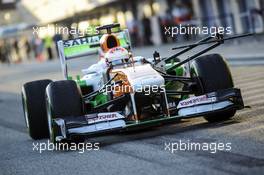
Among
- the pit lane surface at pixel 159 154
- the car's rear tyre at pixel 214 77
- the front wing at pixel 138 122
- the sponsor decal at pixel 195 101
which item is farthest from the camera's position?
the car's rear tyre at pixel 214 77

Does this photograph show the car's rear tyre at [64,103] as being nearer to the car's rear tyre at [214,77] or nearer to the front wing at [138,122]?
the front wing at [138,122]

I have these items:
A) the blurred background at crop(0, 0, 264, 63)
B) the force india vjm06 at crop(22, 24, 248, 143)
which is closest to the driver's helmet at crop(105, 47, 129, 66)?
the force india vjm06 at crop(22, 24, 248, 143)

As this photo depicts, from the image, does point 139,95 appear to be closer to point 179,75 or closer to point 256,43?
point 179,75

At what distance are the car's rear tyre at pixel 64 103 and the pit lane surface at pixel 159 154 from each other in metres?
0.45

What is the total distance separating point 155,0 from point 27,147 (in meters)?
33.5

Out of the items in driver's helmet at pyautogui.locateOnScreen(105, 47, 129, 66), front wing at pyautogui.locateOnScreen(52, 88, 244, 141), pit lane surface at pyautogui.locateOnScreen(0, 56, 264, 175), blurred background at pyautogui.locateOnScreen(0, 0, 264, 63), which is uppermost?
driver's helmet at pyautogui.locateOnScreen(105, 47, 129, 66)

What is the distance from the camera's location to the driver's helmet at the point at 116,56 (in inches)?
453

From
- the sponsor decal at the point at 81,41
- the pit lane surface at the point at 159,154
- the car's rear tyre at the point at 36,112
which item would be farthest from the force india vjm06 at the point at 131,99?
the sponsor decal at the point at 81,41

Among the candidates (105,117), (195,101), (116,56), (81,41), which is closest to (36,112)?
(116,56)

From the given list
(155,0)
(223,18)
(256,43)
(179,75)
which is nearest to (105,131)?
(179,75)

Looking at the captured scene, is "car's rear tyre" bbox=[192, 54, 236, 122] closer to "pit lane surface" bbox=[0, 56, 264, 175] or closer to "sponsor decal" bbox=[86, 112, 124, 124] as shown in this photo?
"pit lane surface" bbox=[0, 56, 264, 175]

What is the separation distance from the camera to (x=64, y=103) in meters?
10.3

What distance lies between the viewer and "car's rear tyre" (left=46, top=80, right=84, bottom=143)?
1030cm

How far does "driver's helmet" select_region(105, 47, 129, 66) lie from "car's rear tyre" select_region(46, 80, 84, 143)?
1.13 m
